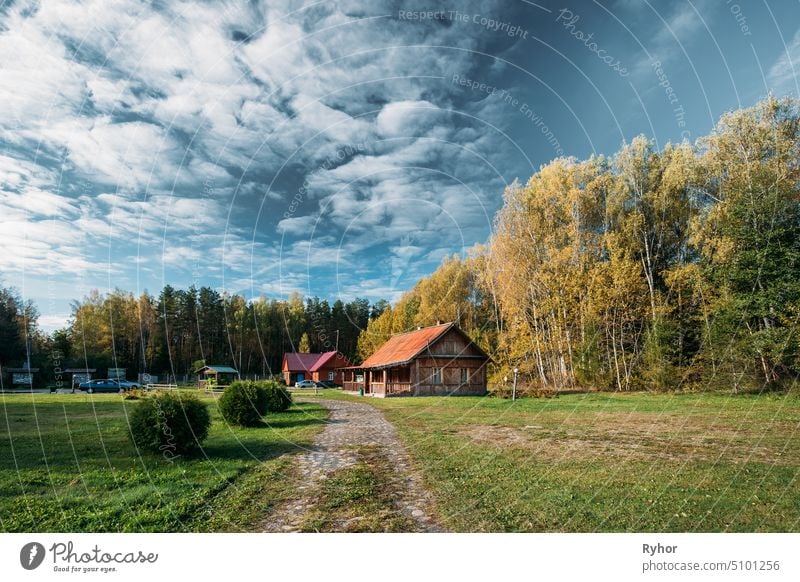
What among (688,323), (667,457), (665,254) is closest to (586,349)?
(688,323)

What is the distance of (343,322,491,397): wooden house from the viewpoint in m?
29.2

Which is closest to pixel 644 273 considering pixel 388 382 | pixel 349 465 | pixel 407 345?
pixel 407 345

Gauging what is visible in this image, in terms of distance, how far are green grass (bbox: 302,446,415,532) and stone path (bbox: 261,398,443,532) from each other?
121 millimetres

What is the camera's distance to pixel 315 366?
56812 millimetres

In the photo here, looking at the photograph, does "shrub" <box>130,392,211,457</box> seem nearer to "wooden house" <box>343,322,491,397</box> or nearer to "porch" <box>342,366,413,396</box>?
"wooden house" <box>343,322,491,397</box>

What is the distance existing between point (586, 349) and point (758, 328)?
28.5 feet

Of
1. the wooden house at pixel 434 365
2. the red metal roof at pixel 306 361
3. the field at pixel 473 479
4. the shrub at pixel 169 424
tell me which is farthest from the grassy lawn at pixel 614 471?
the red metal roof at pixel 306 361

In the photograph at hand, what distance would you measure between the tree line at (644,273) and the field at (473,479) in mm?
9304

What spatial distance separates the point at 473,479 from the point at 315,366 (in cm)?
5192

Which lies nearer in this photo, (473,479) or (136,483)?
(473,479)

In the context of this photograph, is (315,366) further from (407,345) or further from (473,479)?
(473,479)

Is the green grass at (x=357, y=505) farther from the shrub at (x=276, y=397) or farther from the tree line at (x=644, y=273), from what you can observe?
the shrub at (x=276, y=397)
